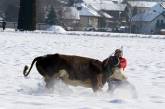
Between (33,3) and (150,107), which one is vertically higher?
(33,3)

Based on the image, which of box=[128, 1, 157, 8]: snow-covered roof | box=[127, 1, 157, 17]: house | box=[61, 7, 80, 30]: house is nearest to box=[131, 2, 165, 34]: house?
box=[127, 1, 157, 17]: house

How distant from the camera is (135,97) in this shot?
9.09 meters

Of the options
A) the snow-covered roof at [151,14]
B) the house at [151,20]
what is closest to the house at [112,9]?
the snow-covered roof at [151,14]

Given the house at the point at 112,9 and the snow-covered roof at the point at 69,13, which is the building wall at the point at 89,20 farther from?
the snow-covered roof at the point at 69,13

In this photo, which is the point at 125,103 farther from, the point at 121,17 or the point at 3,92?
the point at 121,17

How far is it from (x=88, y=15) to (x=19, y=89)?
100.0 metres

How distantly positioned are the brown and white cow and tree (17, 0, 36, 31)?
91.8ft

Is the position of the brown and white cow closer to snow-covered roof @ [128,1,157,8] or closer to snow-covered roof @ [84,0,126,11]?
snow-covered roof @ [128,1,157,8]

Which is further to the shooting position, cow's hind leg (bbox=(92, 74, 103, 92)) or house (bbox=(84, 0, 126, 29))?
house (bbox=(84, 0, 126, 29))

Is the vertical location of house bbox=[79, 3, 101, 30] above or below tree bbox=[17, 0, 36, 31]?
above

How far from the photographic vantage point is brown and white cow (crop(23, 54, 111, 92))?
917 centimetres

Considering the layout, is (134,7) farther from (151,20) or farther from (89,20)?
(89,20)

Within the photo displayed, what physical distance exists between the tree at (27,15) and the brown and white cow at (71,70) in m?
28.0

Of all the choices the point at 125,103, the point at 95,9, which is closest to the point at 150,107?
the point at 125,103
